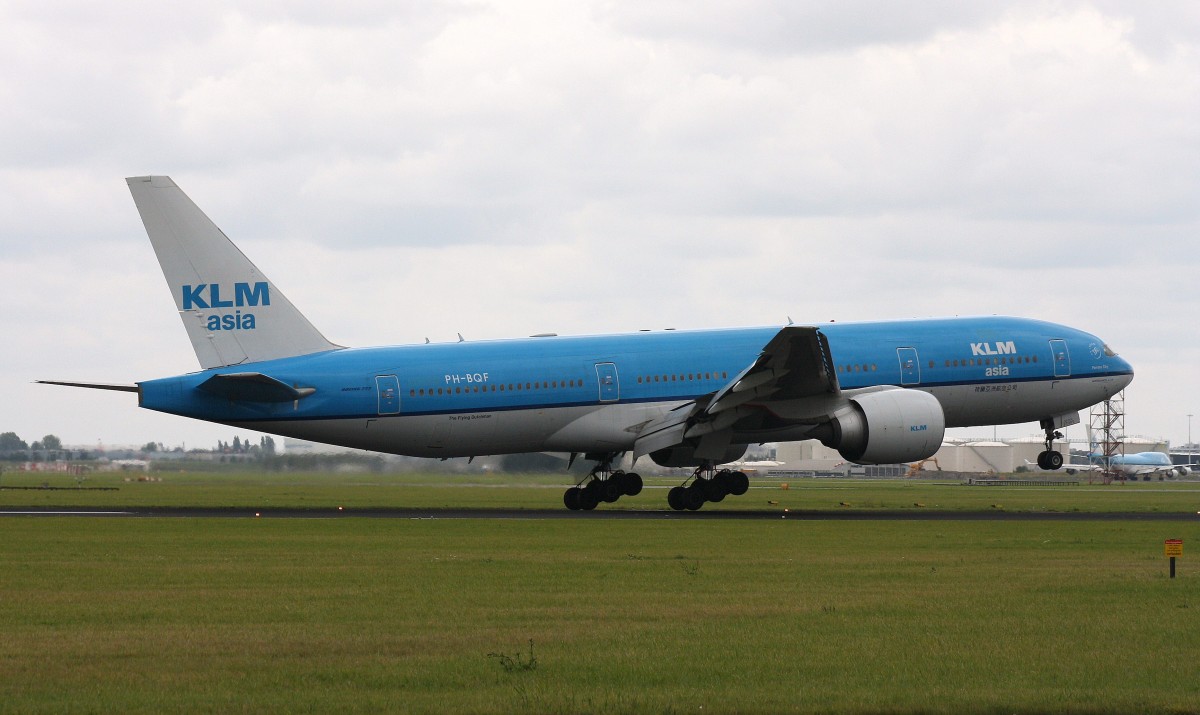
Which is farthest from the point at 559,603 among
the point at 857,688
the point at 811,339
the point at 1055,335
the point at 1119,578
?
the point at 1055,335

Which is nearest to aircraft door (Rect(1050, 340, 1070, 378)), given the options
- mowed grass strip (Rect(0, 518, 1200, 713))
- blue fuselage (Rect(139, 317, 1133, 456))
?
blue fuselage (Rect(139, 317, 1133, 456))

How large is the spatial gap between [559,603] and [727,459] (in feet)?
81.2

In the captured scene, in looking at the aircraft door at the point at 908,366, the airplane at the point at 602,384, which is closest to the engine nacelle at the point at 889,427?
the airplane at the point at 602,384

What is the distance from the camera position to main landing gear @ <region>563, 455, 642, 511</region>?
1845 inches

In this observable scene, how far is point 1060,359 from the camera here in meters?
48.7

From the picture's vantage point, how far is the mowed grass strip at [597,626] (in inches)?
554

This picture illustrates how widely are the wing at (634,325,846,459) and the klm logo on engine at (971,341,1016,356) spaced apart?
687cm

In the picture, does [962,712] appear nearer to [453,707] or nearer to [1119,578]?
[453,707]

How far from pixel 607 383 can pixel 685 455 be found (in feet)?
10.9

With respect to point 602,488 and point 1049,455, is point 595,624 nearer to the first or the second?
point 602,488

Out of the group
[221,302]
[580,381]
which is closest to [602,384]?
[580,381]

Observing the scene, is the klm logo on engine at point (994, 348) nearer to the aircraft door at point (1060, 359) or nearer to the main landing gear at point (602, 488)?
the aircraft door at point (1060, 359)

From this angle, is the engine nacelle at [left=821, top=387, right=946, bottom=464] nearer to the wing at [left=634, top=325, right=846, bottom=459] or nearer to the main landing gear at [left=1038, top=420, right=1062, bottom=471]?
the wing at [left=634, top=325, right=846, bottom=459]

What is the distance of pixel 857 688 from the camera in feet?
47.2
